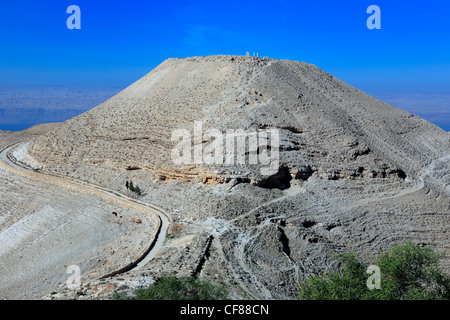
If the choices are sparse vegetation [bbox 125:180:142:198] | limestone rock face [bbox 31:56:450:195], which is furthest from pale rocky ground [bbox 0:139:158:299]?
limestone rock face [bbox 31:56:450:195]

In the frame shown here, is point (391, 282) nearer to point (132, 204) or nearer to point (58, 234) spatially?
point (132, 204)

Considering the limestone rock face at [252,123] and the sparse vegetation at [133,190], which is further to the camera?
the limestone rock face at [252,123]

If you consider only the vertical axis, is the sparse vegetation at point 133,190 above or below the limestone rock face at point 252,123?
below

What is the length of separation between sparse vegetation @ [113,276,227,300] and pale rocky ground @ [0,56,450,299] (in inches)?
47.3

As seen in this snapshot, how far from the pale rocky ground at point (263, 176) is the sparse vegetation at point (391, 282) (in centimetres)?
255

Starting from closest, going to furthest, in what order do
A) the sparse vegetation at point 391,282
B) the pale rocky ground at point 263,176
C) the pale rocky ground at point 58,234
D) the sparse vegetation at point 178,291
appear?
the sparse vegetation at point 178,291 → the sparse vegetation at point 391,282 → the pale rocky ground at point 263,176 → the pale rocky ground at point 58,234

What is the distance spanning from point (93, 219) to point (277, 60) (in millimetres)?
25282

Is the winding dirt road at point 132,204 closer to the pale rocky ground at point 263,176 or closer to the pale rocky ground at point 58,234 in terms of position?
the pale rocky ground at point 58,234

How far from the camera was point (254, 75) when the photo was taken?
40531 millimetres

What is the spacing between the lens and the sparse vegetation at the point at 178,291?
15383 mm

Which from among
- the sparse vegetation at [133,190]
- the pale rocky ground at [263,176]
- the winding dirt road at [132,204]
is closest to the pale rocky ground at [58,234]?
the winding dirt road at [132,204]

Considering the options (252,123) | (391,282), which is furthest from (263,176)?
(391,282)

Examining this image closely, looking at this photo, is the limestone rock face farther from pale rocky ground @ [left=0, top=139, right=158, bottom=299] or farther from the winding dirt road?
pale rocky ground @ [left=0, top=139, right=158, bottom=299]
